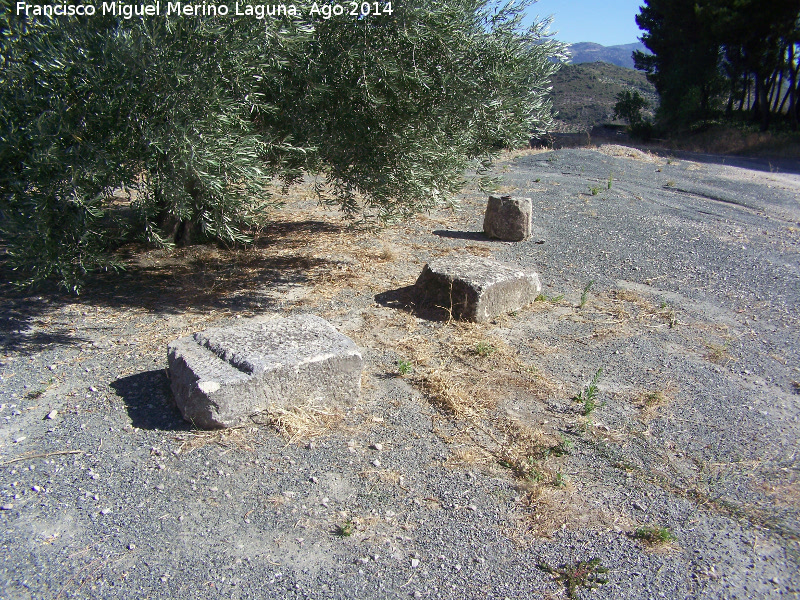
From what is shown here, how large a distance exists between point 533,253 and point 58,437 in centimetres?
607

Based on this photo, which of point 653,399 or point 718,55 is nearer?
point 653,399

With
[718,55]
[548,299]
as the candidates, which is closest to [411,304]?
[548,299]

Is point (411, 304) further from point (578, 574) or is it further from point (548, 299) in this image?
point (578, 574)

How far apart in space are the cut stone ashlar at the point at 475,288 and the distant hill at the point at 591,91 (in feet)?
105

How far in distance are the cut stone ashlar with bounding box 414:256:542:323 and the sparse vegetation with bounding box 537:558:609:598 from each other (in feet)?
9.76

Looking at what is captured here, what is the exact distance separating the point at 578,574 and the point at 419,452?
1214mm

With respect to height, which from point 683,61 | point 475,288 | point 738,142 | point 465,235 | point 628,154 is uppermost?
point 683,61

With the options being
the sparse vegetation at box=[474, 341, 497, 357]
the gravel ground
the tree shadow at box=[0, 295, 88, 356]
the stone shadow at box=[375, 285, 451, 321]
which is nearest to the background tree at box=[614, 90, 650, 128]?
the gravel ground

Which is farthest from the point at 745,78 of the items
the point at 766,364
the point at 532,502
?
the point at 532,502

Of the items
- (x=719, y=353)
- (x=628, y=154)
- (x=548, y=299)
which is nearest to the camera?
(x=719, y=353)

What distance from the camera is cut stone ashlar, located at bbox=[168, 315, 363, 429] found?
380cm

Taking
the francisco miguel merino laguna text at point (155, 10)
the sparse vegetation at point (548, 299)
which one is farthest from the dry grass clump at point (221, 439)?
the sparse vegetation at point (548, 299)

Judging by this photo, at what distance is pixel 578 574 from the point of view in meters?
2.81

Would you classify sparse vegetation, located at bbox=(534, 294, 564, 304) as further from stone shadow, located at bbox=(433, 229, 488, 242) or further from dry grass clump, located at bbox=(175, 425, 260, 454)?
dry grass clump, located at bbox=(175, 425, 260, 454)
